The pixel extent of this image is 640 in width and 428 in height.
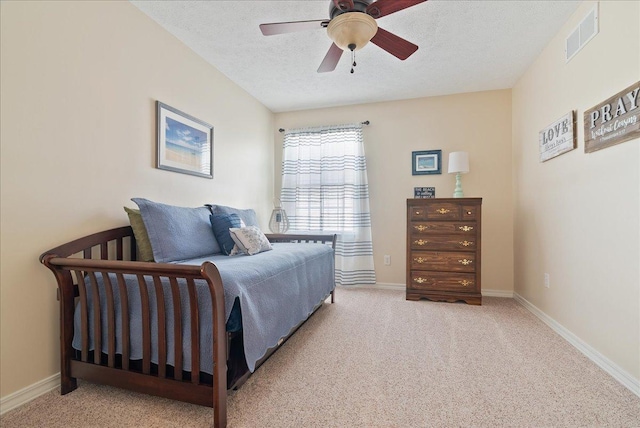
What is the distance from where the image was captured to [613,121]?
1729mm

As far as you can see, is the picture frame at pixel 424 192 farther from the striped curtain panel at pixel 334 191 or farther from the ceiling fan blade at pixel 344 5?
the ceiling fan blade at pixel 344 5

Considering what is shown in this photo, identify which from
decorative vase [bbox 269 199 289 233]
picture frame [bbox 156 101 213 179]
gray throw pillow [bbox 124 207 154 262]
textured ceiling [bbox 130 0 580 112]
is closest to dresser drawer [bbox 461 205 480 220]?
textured ceiling [bbox 130 0 580 112]

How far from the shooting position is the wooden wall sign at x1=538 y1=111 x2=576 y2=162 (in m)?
2.16

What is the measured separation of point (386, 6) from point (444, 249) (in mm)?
2346

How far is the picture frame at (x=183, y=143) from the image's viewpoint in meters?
2.32

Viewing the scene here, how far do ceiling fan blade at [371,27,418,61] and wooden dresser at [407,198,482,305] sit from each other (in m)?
1.62

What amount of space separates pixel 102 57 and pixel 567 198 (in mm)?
3316

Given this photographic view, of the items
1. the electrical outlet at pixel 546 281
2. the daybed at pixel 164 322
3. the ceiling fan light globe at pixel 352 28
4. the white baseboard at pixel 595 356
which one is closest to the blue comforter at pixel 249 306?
the daybed at pixel 164 322

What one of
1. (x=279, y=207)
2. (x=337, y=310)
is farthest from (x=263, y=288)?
(x=279, y=207)

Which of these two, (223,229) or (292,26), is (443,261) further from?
(292,26)

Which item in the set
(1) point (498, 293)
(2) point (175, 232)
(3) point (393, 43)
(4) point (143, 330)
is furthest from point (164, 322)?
(1) point (498, 293)

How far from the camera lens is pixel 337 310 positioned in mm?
2930

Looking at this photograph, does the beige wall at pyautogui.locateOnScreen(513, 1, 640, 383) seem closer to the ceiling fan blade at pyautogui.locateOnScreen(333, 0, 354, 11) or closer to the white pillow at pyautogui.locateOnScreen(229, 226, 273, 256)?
the ceiling fan blade at pyautogui.locateOnScreen(333, 0, 354, 11)

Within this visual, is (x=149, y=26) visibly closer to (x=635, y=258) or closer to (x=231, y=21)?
(x=231, y=21)
